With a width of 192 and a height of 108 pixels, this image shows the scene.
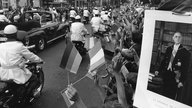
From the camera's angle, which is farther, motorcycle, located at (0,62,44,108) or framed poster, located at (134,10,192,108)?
motorcycle, located at (0,62,44,108)

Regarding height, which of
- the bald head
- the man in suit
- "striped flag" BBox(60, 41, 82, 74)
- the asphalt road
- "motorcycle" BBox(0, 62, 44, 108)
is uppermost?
the bald head

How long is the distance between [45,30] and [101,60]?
767cm

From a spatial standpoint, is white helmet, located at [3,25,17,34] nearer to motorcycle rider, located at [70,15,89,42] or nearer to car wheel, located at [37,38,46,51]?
motorcycle rider, located at [70,15,89,42]

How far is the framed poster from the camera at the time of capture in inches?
45.9

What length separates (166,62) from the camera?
1.27 m

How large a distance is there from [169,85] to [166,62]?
13 cm

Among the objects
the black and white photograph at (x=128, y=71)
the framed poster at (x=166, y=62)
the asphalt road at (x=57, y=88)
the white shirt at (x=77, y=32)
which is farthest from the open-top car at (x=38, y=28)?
the framed poster at (x=166, y=62)

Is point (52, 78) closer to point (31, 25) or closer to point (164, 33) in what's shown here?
point (31, 25)

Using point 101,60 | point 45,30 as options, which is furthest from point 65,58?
point 45,30

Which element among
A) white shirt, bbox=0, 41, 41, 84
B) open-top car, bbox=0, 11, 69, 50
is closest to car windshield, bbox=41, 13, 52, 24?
open-top car, bbox=0, 11, 69, 50

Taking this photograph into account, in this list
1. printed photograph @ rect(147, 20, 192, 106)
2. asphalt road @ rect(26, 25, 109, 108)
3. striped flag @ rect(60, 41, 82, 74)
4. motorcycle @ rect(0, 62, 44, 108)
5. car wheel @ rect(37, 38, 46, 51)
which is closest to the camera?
printed photograph @ rect(147, 20, 192, 106)

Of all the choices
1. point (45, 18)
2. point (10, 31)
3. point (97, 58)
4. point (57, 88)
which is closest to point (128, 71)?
point (97, 58)

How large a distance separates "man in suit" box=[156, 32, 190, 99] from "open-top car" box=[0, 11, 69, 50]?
21.6 ft

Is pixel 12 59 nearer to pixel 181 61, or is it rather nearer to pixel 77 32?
pixel 181 61
